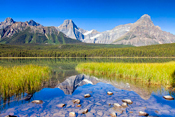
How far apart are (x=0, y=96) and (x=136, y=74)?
20.6 metres

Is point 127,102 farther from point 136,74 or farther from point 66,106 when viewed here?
point 136,74

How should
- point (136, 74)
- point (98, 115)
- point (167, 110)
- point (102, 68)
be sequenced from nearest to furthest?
point (98, 115) < point (167, 110) < point (136, 74) < point (102, 68)

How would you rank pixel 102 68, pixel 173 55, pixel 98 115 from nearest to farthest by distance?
pixel 98 115 < pixel 102 68 < pixel 173 55

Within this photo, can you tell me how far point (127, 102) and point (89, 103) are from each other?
3273 millimetres

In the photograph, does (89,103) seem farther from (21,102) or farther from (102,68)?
(102,68)

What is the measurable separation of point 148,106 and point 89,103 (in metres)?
4.78

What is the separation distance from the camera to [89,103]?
1047cm

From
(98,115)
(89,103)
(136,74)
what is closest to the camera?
(98,115)

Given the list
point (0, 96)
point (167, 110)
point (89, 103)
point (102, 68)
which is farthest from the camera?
point (102, 68)

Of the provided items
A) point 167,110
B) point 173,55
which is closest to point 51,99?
point 167,110

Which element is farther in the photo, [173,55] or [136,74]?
[173,55]

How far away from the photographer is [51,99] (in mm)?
11523

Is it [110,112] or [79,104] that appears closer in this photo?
[110,112]

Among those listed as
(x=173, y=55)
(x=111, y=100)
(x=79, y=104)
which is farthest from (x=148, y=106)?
(x=173, y=55)
